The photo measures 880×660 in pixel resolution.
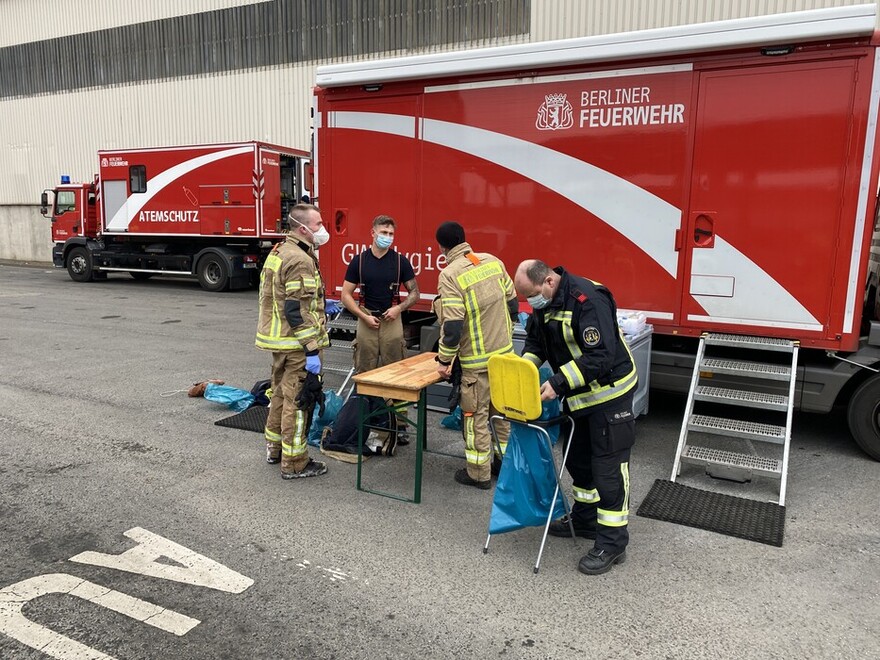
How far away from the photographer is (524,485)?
358 centimetres

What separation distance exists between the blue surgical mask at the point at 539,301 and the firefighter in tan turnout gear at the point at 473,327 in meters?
0.87

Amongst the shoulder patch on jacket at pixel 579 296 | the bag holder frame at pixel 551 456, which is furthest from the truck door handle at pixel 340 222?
the shoulder patch on jacket at pixel 579 296

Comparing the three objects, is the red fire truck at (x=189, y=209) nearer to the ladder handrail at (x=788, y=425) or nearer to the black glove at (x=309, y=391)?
the black glove at (x=309, y=391)

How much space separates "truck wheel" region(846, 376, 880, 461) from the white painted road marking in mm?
4757

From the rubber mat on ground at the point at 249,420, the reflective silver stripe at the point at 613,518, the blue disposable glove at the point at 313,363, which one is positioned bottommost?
the rubber mat on ground at the point at 249,420

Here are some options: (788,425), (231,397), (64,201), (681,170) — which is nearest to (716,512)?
(788,425)

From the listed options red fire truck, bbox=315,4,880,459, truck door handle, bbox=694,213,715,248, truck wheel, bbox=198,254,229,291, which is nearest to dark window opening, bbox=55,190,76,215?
truck wheel, bbox=198,254,229,291

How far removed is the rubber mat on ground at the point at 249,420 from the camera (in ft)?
19.3

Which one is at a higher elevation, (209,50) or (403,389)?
(209,50)

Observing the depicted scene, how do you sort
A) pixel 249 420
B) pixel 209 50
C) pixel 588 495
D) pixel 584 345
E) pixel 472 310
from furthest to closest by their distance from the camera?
1. pixel 209 50
2. pixel 249 420
3. pixel 472 310
4. pixel 588 495
5. pixel 584 345

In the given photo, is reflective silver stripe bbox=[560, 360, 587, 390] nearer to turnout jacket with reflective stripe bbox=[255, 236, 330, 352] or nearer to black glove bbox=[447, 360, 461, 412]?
black glove bbox=[447, 360, 461, 412]

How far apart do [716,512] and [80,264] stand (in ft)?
64.5

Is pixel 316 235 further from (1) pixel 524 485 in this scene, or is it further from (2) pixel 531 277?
(1) pixel 524 485

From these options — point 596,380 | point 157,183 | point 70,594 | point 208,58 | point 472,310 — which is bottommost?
point 70,594
